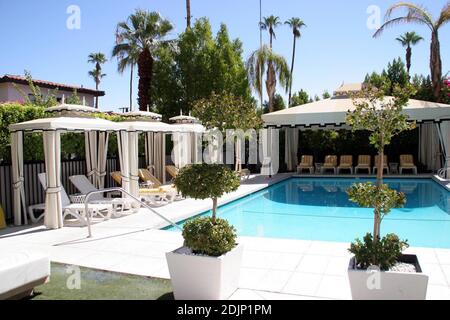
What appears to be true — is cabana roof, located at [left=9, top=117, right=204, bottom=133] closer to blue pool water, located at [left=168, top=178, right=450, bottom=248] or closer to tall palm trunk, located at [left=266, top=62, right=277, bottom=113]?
blue pool water, located at [left=168, top=178, right=450, bottom=248]

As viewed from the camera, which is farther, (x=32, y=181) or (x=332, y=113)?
(x=332, y=113)

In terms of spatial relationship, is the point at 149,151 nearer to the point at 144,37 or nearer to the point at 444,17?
the point at 144,37

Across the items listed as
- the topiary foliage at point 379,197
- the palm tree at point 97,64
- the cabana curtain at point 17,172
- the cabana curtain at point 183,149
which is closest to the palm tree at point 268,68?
the cabana curtain at point 183,149

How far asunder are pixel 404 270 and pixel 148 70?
2143 centimetres

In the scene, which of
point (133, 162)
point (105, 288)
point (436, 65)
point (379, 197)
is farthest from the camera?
point (436, 65)

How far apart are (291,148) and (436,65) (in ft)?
26.8

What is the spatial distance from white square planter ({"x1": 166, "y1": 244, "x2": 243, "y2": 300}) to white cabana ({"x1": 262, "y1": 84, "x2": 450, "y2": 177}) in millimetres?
11634

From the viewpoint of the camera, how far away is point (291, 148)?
910 inches

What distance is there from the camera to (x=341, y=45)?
608 inches

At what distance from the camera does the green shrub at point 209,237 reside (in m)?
4.78

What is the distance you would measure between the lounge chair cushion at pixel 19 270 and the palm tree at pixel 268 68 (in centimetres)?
2041

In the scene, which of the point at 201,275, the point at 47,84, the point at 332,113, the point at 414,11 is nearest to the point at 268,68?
the point at 414,11

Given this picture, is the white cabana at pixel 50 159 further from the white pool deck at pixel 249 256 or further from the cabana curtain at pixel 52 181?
the white pool deck at pixel 249 256
